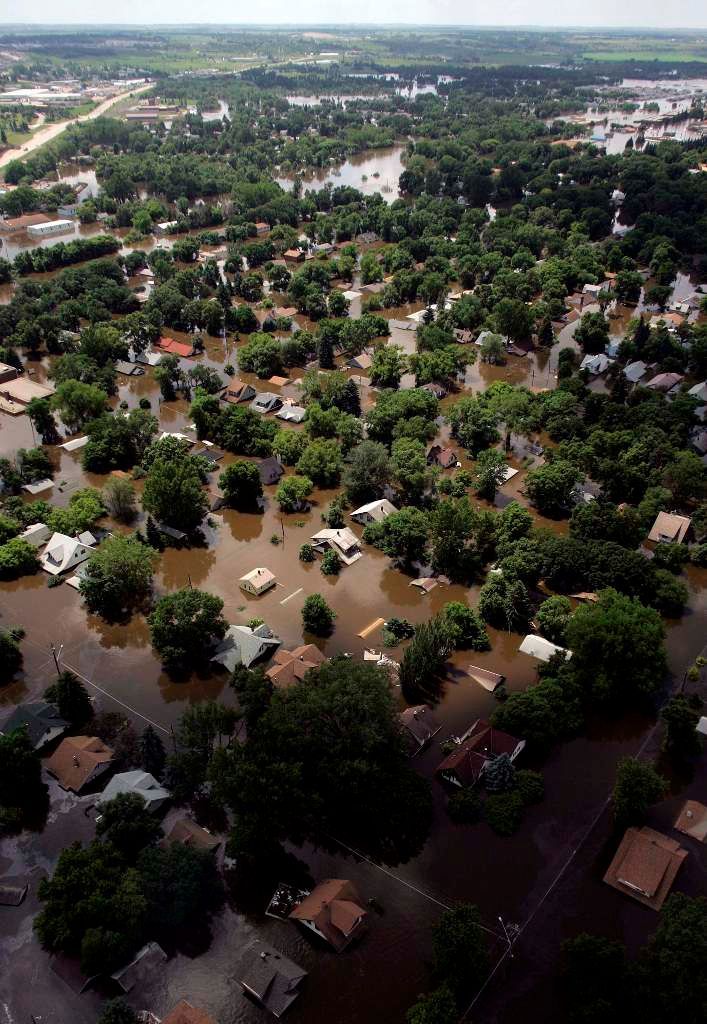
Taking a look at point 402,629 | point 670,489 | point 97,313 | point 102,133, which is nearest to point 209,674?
point 402,629

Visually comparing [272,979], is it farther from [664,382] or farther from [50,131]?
[50,131]

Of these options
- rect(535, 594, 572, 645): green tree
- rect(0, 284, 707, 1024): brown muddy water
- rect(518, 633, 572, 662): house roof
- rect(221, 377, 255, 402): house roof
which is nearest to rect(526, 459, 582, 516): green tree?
rect(0, 284, 707, 1024): brown muddy water

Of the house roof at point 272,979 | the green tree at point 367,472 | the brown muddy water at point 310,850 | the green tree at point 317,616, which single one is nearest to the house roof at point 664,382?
the brown muddy water at point 310,850

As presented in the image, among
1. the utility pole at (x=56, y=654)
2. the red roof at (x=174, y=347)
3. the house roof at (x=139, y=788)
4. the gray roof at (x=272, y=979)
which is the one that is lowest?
the utility pole at (x=56, y=654)

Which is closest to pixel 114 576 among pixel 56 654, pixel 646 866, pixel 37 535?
pixel 56 654

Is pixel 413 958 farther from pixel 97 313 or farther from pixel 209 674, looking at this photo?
pixel 97 313

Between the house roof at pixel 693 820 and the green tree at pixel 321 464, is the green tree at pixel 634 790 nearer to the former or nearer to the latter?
the house roof at pixel 693 820
